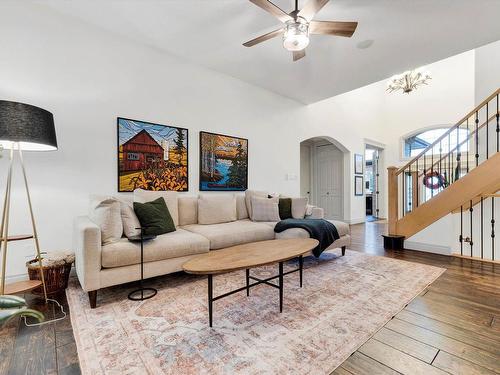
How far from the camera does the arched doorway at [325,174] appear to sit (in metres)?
6.84

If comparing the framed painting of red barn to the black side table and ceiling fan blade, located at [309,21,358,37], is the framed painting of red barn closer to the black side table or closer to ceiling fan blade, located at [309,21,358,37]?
the black side table

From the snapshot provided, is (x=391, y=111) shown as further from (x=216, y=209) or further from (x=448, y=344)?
(x=448, y=344)

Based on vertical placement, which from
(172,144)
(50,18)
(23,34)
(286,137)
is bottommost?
(172,144)

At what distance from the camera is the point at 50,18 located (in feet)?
8.74

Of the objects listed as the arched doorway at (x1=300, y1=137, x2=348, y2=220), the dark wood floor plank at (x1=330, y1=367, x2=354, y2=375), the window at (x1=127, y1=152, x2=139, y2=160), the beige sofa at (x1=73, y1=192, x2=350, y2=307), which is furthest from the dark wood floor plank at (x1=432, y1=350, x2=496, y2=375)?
the arched doorway at (x1=300, y1=137, x2=348, y2=220)

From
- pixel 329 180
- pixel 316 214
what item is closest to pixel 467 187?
pixel 316 214

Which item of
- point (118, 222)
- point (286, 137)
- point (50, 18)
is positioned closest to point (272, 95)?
point (286, 137)

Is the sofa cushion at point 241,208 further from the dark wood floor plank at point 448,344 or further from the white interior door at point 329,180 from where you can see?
the white interior door at point 329,180

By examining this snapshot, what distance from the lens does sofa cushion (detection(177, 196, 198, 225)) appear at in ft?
11.1

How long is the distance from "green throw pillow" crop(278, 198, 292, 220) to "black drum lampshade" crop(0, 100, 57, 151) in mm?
2999

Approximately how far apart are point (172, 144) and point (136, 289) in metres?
1.98

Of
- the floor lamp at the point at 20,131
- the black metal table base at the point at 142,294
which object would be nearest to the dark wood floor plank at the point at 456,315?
the black metal table base at the point at 142,294

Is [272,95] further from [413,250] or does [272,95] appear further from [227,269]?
[227,269]

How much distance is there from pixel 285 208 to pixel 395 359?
266 centimetres
